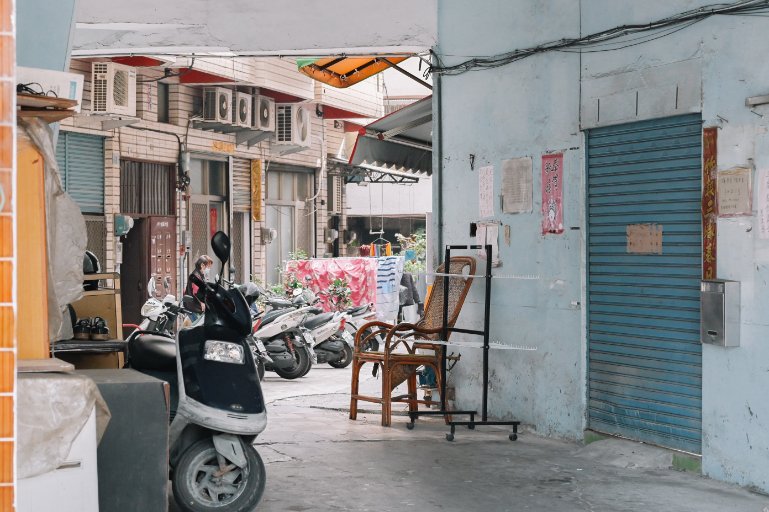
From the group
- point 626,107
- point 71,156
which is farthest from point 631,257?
point 71,156

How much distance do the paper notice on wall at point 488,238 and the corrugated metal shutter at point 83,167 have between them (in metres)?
8.77

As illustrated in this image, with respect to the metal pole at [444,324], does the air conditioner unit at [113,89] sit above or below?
above

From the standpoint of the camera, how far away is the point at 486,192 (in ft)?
32.4

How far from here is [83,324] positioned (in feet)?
22.9

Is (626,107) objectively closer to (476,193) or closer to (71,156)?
(476,193)

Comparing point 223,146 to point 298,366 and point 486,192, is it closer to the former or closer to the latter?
point 298,366

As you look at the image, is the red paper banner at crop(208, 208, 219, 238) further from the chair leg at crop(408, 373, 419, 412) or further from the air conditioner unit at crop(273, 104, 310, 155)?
the chair leg at crop(408, 373, 419, 412)

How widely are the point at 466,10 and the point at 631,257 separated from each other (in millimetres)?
3117

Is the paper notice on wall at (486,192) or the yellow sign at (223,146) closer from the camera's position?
the paper notice on wall at (486,192)

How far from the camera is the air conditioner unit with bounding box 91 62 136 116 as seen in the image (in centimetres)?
1666

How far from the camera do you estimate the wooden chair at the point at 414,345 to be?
31.1 ft

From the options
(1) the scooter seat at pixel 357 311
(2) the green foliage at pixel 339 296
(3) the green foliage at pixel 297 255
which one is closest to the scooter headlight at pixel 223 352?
(1) the scooter seat at pixel 357 311

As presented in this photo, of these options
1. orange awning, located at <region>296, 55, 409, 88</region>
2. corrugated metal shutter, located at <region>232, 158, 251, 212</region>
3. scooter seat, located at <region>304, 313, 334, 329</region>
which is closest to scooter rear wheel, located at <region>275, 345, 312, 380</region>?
scooter seat, located at <region>304, 313, 334, 329</region>

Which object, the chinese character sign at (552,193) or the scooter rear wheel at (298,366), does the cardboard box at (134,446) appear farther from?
the scooter rear wheel at (298,366)
